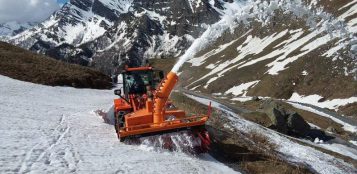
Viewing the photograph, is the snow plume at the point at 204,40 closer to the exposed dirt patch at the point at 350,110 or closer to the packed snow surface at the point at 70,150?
the packed snow surface at the point at 70,150

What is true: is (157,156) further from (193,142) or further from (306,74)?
(306,74)

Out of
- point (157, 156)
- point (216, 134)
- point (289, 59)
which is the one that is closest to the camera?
point (157, 156)

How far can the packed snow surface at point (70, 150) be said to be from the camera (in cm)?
1717

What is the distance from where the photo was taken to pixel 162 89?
21.2 metres

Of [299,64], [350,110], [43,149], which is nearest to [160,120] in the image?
[43,149]

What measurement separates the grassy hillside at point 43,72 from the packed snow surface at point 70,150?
1914 cm

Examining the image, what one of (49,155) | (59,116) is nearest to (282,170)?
(49,155)

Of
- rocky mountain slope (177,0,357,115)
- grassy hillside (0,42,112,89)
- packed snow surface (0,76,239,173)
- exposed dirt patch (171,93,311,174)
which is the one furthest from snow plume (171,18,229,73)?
rocky mountain slope (177,0,357,115)

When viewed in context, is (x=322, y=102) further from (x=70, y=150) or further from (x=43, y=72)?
(x=70, y=150)

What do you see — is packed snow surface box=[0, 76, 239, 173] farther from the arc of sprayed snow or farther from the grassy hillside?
the grassy hillside

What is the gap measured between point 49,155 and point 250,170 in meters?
9.27

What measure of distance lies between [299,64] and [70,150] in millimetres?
96725

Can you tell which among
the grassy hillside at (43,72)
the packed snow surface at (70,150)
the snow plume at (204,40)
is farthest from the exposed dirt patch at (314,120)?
the snow plume at (204,40)

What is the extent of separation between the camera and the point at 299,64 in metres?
110
